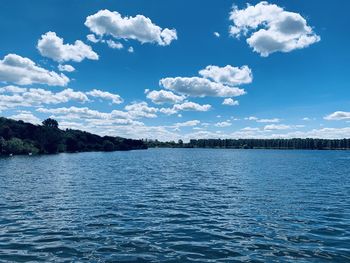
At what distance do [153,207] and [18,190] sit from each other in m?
26.9

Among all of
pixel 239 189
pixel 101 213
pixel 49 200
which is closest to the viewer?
pixel 101 213

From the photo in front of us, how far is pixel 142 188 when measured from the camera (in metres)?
58.6

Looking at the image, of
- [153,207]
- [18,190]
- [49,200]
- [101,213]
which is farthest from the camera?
[18,190]

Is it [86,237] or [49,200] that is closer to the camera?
[86,237]

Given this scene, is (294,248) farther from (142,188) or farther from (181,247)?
(142,188)

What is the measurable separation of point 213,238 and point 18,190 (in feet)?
130

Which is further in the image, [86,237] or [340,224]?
[340,224]

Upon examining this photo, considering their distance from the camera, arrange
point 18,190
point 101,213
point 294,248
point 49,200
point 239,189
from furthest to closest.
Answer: point 239,189
point 18,190
point 49,200
point 101,213
point 294,248

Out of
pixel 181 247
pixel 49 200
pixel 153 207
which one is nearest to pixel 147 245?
pixel 181 247

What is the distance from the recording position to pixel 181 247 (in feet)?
81.3

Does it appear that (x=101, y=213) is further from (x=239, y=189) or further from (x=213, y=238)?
(x=239, y=189)

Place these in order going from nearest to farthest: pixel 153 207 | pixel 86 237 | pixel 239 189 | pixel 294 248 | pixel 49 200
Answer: pixel 294 248 → pixel 86 237 → pixel 153 207 → pixel 49 200 → pixel 239 189

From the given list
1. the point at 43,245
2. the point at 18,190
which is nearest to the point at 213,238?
the point at 43,245

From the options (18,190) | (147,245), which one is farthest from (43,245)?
(18,190)
